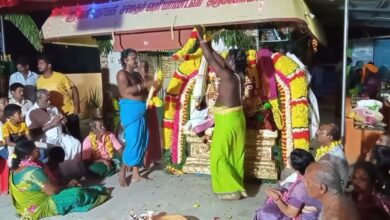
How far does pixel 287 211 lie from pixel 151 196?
78.6 inches

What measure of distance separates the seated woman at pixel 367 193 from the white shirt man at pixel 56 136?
372cm

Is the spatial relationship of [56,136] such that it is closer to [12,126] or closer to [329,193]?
[12,126]

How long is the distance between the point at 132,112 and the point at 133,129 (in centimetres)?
22

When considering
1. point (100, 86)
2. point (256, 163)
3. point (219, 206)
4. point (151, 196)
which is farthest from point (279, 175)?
point (100, 86)

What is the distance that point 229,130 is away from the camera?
457cm

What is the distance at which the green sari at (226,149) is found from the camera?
4.57 m

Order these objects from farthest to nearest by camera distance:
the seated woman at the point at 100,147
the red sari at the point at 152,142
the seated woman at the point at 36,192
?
the seated woman at the point at 100,147, the red sari at the point at 152,142, the seated woman at the point at 36,192

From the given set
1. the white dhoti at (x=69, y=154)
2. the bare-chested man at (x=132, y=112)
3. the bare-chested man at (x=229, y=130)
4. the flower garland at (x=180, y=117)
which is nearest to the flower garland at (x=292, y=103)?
the bare-chested man at (x=229, y=130)

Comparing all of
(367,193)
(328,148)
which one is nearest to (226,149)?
(328,148)

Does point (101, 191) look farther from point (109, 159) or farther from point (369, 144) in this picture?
point (369, 144)

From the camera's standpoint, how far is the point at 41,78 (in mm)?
6059

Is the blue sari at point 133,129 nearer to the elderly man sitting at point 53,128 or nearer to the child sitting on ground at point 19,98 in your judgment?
the elderly man sitting at point 53,128

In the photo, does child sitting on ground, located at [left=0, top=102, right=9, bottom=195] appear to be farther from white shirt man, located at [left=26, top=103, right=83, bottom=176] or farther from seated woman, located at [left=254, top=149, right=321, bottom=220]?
seated woman, located at [left=254, top=149, right=321, bottom=220]

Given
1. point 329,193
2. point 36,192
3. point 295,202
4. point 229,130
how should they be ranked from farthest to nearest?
point 229,130 < point 36,192 < point 295,202 < point 329,193
